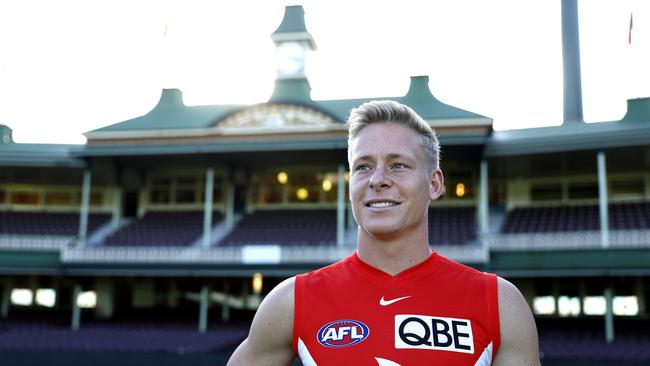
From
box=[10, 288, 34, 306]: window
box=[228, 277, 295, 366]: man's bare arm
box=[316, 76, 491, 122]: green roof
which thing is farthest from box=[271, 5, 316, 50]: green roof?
box=[228, 277, 295, 366]: man's bare arm

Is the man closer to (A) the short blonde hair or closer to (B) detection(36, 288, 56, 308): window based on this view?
(A) the short blonde hair

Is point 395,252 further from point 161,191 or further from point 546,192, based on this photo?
point 161,191

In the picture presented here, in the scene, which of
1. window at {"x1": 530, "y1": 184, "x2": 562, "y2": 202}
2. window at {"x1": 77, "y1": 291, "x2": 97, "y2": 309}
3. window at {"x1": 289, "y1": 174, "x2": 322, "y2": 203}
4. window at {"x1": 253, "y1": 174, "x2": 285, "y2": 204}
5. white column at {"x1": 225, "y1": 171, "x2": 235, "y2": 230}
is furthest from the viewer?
window at {"x1": 253, "y1": 174, "x2": 285, "y2": 204}

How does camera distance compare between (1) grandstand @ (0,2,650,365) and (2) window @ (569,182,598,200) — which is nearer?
(1) grandstand @ (0,2,650,365)

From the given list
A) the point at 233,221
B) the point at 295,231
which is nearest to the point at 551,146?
the point at 295,231

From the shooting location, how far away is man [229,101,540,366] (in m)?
2.40

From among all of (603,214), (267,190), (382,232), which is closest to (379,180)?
(382,232)

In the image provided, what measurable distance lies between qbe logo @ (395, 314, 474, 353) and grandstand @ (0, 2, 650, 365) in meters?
18.5

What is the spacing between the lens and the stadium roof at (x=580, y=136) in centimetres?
2480

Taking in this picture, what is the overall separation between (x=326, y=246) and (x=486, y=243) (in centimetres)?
568

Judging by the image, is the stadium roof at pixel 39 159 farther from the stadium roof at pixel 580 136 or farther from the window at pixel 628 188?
the window at pixel 628 188

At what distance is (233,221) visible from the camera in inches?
1238

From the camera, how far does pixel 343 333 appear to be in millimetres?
2451

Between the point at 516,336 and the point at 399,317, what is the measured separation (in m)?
0.39
